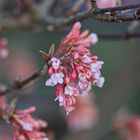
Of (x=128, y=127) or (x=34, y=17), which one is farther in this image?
(x=128, y=127)

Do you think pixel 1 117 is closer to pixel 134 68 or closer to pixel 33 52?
pixel 134 68

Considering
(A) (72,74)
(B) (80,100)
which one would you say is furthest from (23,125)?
(B) (80,100)

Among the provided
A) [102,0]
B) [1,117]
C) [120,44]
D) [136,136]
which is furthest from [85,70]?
[120,44]

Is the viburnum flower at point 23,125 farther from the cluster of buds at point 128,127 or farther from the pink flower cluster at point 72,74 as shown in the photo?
the cluster of buds at point 128,127

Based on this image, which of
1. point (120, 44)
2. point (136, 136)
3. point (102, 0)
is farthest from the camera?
point (120, 44)

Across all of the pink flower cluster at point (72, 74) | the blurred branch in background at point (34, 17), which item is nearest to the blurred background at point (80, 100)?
the blurred branch in background at point (34, 17)

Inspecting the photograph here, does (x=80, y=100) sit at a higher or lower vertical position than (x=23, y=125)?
lower

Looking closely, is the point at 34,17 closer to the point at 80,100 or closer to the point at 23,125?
the point at 80,100

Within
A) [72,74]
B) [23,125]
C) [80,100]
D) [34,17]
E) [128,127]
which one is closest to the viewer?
[72,74]
